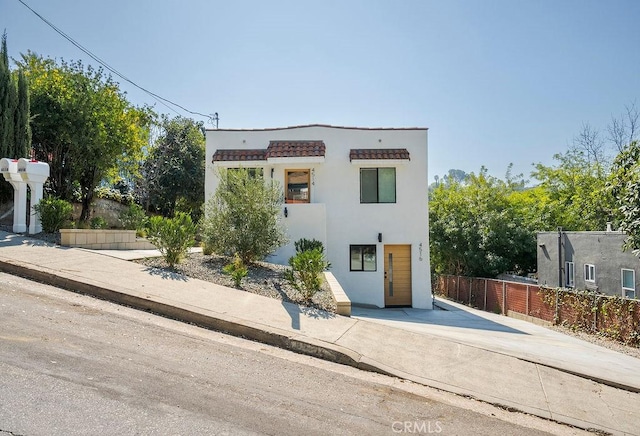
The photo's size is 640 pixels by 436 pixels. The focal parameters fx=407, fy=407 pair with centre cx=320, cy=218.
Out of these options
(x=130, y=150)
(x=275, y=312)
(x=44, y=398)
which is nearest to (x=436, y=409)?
(x=275, y=312)

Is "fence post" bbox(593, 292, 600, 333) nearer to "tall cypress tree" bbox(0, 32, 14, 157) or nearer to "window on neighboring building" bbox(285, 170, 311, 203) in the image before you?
"window on neighboring building" bbox(285, 170, 311, 203)

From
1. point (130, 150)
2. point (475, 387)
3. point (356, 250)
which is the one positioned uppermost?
point (130, 150)

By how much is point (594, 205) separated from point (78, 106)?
27438 millimetres

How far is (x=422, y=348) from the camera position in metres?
6.96

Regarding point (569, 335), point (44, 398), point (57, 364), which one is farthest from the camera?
point (569, 335)

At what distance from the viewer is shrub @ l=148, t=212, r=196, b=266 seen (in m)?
9.78

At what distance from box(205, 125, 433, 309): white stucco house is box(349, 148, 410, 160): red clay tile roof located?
4cm

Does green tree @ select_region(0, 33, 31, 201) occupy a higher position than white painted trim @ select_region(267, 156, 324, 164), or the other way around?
green tree @ select_region(0, 33, 31, 201)

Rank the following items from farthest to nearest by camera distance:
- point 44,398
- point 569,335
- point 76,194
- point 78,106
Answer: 1. point 76,194
2. point 78,106
3. point 569,335
4. point 44,398

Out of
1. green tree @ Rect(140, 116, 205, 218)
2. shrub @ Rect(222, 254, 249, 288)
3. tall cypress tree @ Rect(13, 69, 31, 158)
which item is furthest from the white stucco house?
green tree @ Rect(140, 116, 205, 218)

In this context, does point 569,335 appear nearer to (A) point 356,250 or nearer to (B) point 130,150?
(A) point 356,250

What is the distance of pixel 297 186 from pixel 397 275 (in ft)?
17.2

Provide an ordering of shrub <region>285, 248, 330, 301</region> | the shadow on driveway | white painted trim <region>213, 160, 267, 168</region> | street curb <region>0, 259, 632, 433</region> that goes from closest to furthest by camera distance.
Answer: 1. street curb <region>0, 259, 632, 433</region>
2. shrub <region>285, 248, 330, 301</region>
3. the shadow on driveway
4. white painted trim <region>213, 160, 267, 168</region>

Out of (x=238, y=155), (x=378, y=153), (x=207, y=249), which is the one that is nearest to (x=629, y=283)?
(x=378, y=153)
